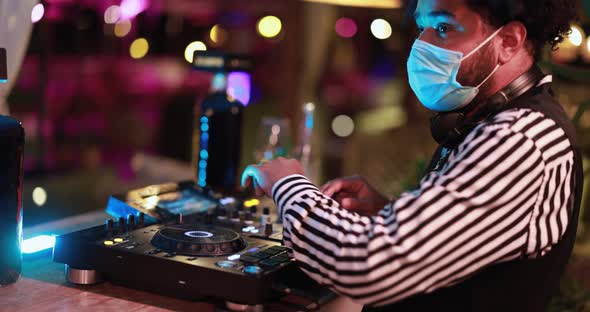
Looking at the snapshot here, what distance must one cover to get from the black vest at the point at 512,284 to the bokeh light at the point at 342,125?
4.85 m

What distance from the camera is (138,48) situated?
5586mm

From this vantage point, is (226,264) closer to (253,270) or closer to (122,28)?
(253,270)

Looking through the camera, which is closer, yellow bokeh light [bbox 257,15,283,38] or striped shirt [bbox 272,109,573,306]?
striped shirt [bbox 272,109,573,306]

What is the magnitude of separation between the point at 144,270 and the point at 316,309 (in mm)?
310

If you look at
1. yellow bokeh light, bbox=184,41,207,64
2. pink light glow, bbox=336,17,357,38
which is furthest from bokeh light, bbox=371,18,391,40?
yellow bokeh light, bbox=184,41,207,64

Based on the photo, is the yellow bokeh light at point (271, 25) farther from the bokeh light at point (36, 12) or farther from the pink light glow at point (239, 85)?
the bokeh light at point (36, 12)

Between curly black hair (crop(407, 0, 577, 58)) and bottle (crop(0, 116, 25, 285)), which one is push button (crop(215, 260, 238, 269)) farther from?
curly black hair (crop(407, 0, 577, 58))

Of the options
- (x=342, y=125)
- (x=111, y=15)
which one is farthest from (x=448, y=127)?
(x=342, y=125)

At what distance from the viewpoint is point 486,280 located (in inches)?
42.1

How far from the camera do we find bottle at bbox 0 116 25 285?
117 centimetres

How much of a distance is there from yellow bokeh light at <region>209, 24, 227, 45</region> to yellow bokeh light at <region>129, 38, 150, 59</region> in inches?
21.4

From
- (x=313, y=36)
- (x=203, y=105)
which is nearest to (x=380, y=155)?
(x=313, y=36)

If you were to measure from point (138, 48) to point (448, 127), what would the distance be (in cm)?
474

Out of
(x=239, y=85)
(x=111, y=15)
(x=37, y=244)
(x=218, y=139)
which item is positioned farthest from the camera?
(x=111, y=15)
